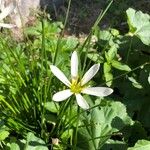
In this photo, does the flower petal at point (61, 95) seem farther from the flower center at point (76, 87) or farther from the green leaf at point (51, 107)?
the green leaf at point (51, 107)

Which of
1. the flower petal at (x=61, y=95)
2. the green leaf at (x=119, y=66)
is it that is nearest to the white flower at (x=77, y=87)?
the flower petal at (x=61, y=95)

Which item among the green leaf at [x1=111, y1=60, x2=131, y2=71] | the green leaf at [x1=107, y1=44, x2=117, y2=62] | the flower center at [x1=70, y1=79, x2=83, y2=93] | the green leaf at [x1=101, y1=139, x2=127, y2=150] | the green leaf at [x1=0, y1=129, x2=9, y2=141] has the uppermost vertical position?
the green leaf at [x1=107, y1=44, x2=117, y2=62]

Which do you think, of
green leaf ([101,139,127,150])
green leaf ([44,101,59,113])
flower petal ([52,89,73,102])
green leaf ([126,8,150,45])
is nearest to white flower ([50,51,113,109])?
flower petal ([52,89,73,102])

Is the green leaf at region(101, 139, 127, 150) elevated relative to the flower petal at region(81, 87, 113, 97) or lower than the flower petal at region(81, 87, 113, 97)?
lower

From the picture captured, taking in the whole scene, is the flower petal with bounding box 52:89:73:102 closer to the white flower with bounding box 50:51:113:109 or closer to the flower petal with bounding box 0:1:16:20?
the white flower with bounding box 50:51:113:109

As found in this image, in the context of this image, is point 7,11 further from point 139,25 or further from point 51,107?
point 139,25

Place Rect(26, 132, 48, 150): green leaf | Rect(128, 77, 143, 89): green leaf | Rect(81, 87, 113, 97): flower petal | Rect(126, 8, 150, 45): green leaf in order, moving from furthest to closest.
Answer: Rect(126, 8, 150, 45): green leaf → Rect(128, 77, 143, 89): green leaf → Rect(26, 132, 48, 150): green leaf → Rect(81, 87, 113, 97): flower petal

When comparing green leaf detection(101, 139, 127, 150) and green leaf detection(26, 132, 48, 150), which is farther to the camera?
green leaf detection(101, 139, 127, 150)

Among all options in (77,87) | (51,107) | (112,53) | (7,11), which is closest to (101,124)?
(51,107)

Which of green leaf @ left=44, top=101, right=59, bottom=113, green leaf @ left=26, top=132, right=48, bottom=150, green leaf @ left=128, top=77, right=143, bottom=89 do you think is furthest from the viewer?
green leaf @ left=128, top=77, right=143, bottom=89
